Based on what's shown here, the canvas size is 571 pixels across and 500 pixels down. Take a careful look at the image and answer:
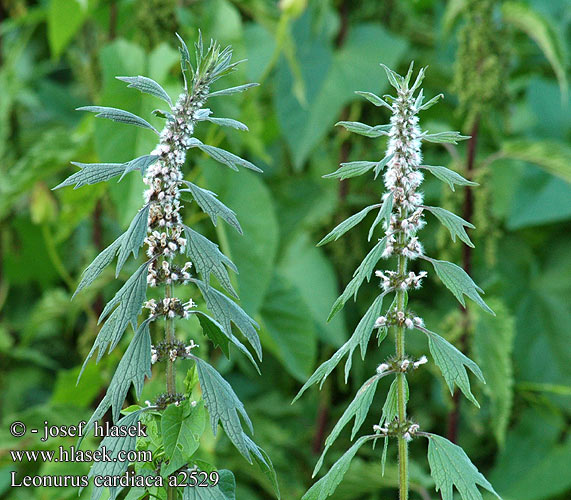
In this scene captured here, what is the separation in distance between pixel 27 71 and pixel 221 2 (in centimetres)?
90

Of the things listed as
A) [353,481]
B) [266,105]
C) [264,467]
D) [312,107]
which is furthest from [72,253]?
Answer: [264,467]

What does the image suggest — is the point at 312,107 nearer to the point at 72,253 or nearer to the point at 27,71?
the point at 72,253

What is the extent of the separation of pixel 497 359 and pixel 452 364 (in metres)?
0.51

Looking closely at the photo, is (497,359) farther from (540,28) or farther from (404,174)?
(404,174)

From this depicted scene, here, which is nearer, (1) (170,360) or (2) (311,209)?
(1) (170,360)

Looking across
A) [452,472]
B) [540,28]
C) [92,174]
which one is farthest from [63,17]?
[452,472]

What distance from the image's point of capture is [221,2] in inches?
41.5

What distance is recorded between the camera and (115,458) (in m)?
0.43

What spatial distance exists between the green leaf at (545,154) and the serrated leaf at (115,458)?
0.71 metres

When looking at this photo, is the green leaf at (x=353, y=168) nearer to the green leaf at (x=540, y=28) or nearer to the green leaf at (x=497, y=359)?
the green leaf at (x=497, y=359)

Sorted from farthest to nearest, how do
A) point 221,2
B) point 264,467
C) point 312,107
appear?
point 312,107 < point 221,2 < point 264,467

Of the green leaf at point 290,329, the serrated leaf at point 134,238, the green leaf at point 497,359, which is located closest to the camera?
the serrated leaf at point 134,238

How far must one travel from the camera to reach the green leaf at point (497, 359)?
0.91m

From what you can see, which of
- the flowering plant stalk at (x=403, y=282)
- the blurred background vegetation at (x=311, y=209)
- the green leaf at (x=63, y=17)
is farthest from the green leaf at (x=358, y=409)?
the green leaf at (x=63, y=17)
